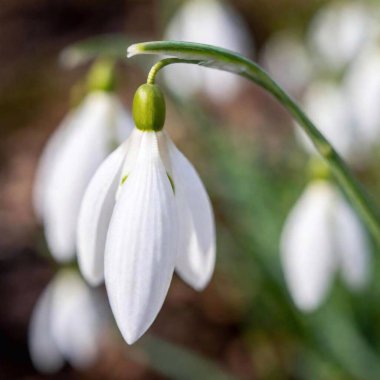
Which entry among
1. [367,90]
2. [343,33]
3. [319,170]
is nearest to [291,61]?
[343,33]

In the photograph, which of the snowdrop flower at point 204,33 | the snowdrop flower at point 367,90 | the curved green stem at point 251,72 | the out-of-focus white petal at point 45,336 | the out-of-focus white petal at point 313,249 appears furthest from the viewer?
the snowdrop flower at point 204,33

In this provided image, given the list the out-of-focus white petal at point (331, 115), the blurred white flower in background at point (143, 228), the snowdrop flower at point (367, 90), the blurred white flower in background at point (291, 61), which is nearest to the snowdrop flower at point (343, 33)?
the out-of-focus white petal at point (331, 115)

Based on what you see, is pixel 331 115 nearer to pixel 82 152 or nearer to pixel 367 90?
pixel 367 90

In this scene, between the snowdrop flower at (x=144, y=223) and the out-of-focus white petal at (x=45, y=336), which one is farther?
the out-of-focus white petal at (x=45, y=336)

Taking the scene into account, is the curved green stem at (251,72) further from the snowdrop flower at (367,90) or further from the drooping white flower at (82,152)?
the snowdrop flower at (367,90)

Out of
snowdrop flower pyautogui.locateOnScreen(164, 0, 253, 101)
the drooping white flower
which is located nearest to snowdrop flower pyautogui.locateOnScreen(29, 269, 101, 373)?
the drooping white flower

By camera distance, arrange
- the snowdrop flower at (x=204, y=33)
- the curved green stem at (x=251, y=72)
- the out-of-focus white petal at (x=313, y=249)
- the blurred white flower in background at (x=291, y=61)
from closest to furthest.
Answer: the curved green stem at (x=251, y=72) → the out-of-focus white petal at (x=313, y=249) → the snowdrop flower at (x=204, y=33) → the blurred white flower in background at (x=291, y=61)

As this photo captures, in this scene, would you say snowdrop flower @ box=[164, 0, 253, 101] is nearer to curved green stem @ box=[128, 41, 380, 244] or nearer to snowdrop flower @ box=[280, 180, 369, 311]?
snowdrop flower @ box=[280, 180, 369, 311]
